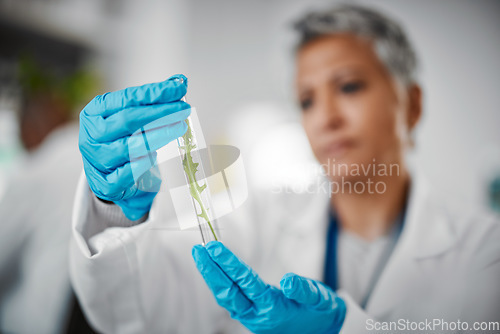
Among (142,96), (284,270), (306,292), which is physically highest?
(142,96)

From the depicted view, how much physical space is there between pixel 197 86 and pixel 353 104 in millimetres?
1219

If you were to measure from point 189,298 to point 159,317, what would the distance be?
0.09 m

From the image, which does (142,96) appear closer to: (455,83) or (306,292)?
(306,292)

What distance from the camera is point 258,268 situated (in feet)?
2.68

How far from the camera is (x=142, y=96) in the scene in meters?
0.42

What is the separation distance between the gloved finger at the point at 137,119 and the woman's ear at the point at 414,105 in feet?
2.21

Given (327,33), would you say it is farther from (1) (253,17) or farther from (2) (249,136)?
(1) (253,17)

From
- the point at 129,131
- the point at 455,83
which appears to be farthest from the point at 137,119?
the point at 455,83

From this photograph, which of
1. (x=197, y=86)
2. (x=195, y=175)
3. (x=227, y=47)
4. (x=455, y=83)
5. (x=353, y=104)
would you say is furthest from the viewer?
(x=227, y=47)

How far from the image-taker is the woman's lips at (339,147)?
735 millimetres

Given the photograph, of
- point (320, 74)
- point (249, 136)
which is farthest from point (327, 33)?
point (249, 136)

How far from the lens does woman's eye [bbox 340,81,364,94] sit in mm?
735

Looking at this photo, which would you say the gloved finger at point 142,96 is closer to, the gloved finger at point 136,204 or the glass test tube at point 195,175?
the glass test tube at point 195,175

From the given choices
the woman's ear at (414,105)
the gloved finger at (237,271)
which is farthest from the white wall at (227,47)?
the gloved finger at (237,271)
